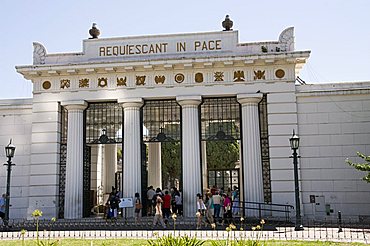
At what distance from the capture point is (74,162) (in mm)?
23172

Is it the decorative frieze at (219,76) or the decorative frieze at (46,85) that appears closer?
the decorative frieze at (219,76)

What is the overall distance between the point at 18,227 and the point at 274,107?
43.1 feet

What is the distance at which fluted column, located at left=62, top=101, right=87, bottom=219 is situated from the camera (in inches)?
899

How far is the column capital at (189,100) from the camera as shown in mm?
22859

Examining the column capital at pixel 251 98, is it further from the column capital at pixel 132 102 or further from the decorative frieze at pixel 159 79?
the column capital at pixel 132 102

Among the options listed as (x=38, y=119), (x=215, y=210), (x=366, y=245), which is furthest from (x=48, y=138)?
(x=366, y=245)

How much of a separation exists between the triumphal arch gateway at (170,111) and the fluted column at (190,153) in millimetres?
50

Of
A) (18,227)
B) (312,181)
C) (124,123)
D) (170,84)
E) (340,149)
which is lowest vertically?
(18,227)

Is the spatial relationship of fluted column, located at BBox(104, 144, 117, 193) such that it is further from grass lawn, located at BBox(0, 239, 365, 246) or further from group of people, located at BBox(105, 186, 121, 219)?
grass lawn, located at BBox(0, 239, 365, 246)

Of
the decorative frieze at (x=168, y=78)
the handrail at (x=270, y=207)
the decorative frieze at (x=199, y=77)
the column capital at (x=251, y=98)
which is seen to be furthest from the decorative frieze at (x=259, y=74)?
the handrail at (x=270, y=207)

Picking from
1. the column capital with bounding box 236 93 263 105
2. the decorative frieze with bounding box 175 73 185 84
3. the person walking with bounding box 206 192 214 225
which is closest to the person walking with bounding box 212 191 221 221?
the person walking with bounding box 206 192 214 225

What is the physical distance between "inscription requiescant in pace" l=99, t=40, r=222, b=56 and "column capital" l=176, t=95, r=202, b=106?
8.53 ft

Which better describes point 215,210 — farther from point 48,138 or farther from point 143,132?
point 48,138

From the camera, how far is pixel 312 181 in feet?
72.1
